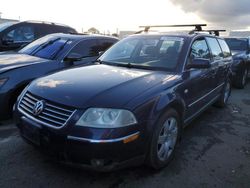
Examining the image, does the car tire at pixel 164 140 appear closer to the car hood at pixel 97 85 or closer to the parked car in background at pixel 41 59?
the car hood at pixel 97 85

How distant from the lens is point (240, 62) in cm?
810

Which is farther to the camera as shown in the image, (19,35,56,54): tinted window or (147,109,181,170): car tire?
(19,35,56,54): tinted window

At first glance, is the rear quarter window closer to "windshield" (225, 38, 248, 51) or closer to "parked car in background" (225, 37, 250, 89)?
"parked car in background" (225, 37, 250, 89)

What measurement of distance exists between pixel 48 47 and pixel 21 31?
252 centimetres

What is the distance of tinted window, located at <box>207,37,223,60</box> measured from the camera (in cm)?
470

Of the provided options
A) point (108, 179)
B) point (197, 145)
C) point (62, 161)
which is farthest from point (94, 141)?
point (197, 145)

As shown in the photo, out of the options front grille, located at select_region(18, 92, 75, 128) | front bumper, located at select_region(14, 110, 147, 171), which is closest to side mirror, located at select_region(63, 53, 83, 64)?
front grille, located at select_region(18, 92, 75, 128)

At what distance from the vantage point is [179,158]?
3.35 metres

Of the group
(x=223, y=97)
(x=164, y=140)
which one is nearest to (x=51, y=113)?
(x=164, y=140)

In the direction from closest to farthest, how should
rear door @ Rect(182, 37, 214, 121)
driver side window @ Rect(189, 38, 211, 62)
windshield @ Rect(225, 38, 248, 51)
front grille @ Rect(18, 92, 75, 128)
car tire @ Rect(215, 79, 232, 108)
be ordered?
front grille @ Rect(18, 92, 75, 128)
rear door @ Rect(182, 37, 214, 121)
driver side window @ Rect(189, 38, 211, 62)
car tire @ Rect(215, 79, 232, 108)
windshield @ Rect(225, 38, 248, 51)

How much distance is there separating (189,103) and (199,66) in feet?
1.74

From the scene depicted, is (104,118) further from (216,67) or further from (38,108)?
(216,67)

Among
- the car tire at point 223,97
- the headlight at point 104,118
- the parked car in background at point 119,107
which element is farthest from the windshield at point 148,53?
the car tire at point 223,97

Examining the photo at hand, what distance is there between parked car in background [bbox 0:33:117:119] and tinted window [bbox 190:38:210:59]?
73.2 inches
